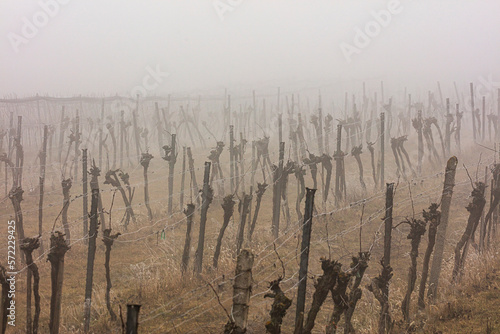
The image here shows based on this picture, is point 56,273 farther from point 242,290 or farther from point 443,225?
point 443,225

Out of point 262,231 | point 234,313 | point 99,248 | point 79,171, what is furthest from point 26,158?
point 234,313

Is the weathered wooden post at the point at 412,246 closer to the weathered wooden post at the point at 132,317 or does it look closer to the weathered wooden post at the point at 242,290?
the weathered wooden post at the point at 242,290

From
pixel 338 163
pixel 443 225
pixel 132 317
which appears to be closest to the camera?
pixel 132 317

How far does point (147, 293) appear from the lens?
7.52m

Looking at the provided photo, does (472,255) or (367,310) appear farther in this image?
(472,255)

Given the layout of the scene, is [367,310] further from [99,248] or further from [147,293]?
[99,248]

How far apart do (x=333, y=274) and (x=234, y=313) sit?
125 cm

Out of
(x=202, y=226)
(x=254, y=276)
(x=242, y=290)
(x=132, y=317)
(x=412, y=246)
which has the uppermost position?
(x=132, y=317)

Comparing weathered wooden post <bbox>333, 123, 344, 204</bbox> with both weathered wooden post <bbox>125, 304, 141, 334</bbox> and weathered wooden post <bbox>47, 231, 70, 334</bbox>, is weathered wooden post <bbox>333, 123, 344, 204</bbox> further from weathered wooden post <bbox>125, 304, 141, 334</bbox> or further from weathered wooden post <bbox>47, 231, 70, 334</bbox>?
weathered wooden post <bbox>125, 304, 141, 334</bbox>

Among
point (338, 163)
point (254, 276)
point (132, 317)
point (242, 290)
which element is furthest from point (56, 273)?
point (338, 163)

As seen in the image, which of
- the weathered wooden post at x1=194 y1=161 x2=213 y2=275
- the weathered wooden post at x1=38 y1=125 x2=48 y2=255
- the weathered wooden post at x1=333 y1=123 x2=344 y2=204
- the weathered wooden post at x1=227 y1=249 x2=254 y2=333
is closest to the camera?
the weathered wooden post at x1=227 y1=249 x2=254 y2=333

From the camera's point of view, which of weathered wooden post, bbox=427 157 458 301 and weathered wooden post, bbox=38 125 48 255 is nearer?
weathered wooden post, bbox=427 157 458 301

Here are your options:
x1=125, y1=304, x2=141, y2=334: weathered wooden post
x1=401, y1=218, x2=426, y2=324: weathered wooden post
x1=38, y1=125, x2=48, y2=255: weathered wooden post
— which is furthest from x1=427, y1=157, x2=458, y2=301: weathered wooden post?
x1=38, y1=125, x2=48, y2=255: weathered wooden post

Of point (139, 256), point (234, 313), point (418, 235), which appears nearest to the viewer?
point (234, 313)
